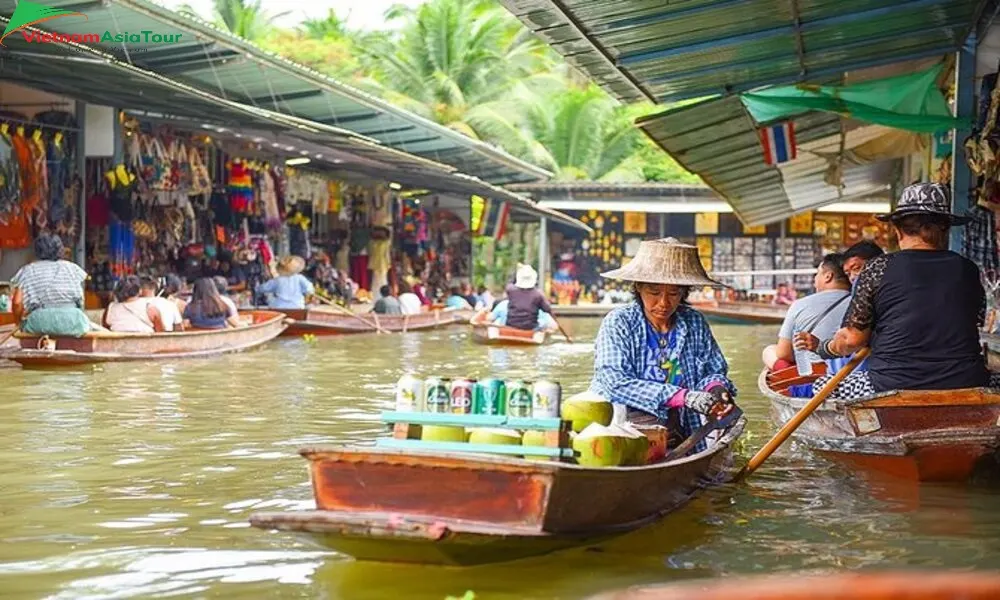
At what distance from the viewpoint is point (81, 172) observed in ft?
55.4

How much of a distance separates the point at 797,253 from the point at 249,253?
14.4m

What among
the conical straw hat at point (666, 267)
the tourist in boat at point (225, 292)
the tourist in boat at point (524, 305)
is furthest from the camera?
the tourist in boat at point (524, 305)

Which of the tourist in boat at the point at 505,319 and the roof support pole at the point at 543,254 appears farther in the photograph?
the roof support pole at the point at 543,254

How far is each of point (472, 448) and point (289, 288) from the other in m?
15.3

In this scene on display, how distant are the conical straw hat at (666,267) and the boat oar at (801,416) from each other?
1007 mm

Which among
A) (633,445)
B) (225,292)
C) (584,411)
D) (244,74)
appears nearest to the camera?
(633,445)

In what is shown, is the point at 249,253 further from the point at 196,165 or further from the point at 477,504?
the point at 477,504

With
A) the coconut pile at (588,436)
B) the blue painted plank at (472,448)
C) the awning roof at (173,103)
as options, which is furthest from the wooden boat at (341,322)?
the blue painted plank at (472,448)

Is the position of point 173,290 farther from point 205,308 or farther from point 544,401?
point 544,401

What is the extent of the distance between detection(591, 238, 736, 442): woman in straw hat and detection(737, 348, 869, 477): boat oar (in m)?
0.55

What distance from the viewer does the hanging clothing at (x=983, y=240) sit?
413 inches

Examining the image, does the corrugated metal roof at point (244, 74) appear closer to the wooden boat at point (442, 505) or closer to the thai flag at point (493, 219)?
the thai flag at point (493, 219)

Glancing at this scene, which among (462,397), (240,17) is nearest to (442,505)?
(462,397)

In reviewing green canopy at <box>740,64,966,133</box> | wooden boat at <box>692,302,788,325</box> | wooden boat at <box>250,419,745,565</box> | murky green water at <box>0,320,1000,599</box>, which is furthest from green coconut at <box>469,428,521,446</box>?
wooden boat at <box>692,302,788,325</box>
